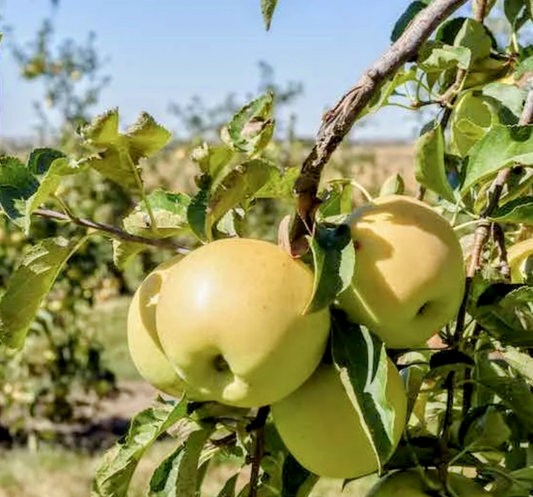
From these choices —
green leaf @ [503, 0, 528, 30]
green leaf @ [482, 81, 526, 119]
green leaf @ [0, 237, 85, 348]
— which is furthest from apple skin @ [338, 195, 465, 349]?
green leaf @ [503, 0, 528, 30]

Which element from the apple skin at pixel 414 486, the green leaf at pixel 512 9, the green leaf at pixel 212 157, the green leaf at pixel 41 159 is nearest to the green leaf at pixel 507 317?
the apple skin at pixel 414 486

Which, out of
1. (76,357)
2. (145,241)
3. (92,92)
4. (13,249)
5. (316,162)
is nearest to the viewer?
(316,162)

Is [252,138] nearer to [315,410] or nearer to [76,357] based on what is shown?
[315,410]

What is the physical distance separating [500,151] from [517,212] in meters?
0.04

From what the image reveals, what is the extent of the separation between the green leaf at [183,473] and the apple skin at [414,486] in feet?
0.41

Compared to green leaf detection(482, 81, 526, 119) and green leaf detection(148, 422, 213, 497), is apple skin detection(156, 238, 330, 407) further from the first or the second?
green leaf detection(482, 81, 526, 119)

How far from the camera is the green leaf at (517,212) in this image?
0.71 metres

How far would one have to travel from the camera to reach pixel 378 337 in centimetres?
60

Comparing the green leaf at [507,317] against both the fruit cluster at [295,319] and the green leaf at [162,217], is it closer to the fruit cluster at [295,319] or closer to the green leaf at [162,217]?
the fruit cluster at [295,319]

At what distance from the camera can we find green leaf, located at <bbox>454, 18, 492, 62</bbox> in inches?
39.5

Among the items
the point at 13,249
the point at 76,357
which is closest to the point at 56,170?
the point at 13,249

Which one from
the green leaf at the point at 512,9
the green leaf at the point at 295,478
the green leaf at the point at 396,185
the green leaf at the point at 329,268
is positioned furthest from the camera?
the green leaf at the point at 512,9

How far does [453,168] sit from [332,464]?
0.37 m

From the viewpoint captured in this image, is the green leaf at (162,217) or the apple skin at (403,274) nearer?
the apple skin at (403,274)
